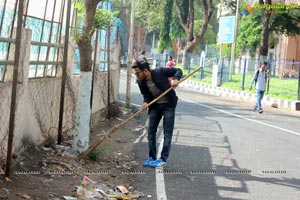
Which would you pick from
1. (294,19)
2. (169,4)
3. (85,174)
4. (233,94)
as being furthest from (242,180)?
(169,4)

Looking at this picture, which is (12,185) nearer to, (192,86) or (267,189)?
(267,189)

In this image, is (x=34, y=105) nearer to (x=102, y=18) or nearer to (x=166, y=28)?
(x=102, y=18)

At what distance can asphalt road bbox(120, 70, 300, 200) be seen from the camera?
6.86m

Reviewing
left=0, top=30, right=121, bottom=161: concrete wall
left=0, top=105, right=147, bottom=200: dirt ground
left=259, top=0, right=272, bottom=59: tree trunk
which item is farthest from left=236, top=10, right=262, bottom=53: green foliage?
left=0, top=105, right=147, bottom=200: dirt ground

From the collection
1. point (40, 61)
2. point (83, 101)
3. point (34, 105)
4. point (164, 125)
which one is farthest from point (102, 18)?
point (164, 125)

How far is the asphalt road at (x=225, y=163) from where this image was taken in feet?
22.5

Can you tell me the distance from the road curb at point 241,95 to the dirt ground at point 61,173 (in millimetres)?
13480

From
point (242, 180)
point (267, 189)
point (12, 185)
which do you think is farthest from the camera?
point (242, 180)

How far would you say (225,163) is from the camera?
28.7ft

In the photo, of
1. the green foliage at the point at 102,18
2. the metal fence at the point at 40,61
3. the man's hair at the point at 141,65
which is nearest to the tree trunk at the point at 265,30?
the metal fence at the point at 40,61

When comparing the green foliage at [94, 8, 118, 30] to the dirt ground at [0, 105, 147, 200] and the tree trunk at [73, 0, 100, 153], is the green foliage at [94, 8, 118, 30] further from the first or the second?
the dirt ground at [0, 105, 147, 200]

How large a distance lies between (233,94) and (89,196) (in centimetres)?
2253

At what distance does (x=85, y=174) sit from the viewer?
7.44m

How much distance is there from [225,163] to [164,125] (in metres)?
1.31
